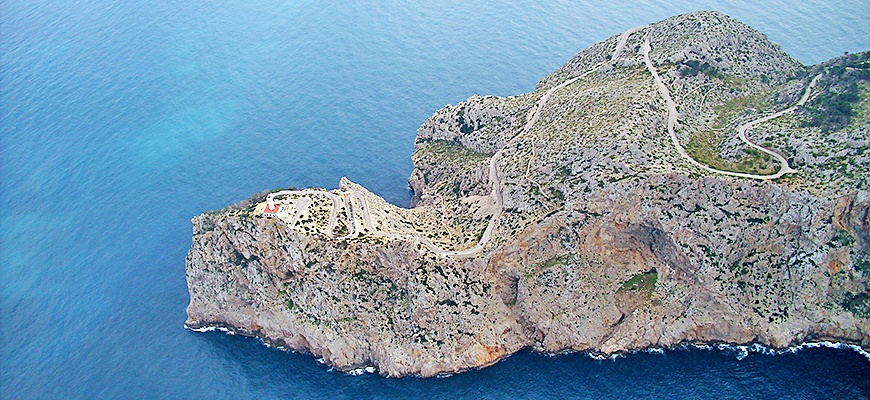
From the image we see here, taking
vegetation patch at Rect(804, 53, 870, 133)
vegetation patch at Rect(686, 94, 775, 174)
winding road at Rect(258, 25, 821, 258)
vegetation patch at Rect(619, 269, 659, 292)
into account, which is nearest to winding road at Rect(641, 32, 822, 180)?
winding road at Rect(258, 25, 821, 258)

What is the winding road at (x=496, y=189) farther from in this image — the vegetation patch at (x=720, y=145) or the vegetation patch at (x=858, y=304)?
the vegetation patch at (x=858, y=304)

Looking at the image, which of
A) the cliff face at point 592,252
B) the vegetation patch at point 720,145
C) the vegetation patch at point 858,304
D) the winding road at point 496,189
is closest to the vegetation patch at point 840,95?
the cliff face at point 592,252

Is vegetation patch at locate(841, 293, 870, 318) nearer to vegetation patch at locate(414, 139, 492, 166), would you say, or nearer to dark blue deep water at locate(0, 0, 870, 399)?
dark blue deep water at locate(0, 0, 870, 399)

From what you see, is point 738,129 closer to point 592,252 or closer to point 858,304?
point 858,304

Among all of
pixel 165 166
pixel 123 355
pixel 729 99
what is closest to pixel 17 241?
pixel 165 166

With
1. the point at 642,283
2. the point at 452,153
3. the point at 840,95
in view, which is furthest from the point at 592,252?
the point at 840,95

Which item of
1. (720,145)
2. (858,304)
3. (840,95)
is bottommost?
(858,304)
